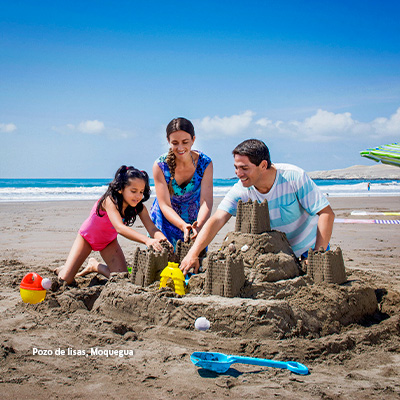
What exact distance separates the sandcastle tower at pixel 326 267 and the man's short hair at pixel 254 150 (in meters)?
0.88

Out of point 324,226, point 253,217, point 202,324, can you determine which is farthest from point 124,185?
point 324,226

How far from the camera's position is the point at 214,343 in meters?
2.68

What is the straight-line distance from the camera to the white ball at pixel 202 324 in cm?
281

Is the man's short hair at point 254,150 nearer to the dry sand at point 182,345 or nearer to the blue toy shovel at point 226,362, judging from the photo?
the dry sand at point 182,345

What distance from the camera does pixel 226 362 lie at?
2311 mm

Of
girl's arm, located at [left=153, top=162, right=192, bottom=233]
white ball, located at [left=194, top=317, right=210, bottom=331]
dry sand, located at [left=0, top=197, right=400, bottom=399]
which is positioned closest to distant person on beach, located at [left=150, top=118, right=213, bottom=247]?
girl's arm, located at [left=153, top=162, right=192, bottom=233]

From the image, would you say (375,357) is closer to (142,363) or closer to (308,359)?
(308,359)

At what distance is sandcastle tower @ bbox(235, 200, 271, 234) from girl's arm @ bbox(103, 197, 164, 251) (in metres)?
0.87

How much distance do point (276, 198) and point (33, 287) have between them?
2.28m

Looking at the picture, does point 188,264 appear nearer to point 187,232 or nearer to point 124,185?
point 187,232

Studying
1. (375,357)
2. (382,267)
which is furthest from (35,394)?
(382,267)

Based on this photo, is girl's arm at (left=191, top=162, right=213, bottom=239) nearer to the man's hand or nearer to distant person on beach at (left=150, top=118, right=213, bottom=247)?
distant person on beach at (left=150, top=118, right=213, bottom=247)

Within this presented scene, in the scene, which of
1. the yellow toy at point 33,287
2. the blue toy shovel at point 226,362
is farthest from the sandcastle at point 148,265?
the blue toy shovel at point 226,362

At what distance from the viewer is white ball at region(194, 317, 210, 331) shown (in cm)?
281
